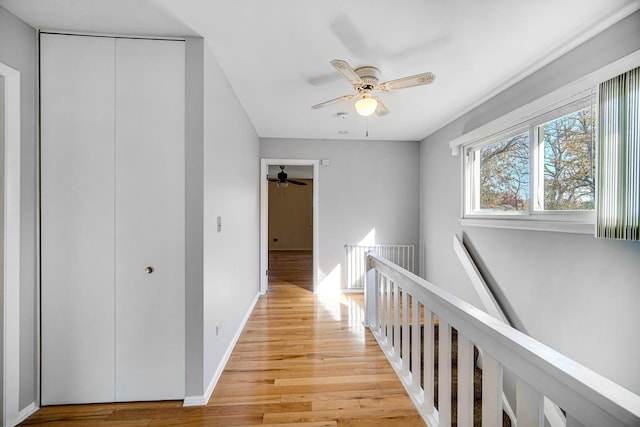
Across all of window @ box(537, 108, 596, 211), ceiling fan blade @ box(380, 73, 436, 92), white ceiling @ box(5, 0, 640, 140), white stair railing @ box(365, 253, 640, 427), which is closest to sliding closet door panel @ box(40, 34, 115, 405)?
white ceiling @ box(5, 0, 640, 140)

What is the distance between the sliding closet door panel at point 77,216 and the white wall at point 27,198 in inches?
Answer: 1.8

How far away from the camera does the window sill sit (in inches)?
69.0

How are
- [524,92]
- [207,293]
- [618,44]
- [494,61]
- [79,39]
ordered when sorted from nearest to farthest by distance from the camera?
[618,44] < [79,39] < [207,293] < [494,61] < [524,92]

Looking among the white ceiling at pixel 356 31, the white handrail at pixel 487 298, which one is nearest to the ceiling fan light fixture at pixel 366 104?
the white ceiling at pixel 356 31

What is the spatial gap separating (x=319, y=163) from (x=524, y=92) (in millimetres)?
2618

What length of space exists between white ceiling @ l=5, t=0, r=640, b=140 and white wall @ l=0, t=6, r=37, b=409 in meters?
0.16

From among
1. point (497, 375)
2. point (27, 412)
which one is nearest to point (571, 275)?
point (497, 375)

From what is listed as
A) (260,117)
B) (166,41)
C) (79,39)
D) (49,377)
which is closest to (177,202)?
(166,41)

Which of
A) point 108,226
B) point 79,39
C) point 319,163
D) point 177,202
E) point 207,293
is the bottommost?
point 207,293

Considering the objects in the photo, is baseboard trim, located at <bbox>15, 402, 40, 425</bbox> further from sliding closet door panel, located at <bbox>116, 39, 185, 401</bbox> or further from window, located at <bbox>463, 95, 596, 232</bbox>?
window, located at <bbox>463, 95, 596, 232</bbox>

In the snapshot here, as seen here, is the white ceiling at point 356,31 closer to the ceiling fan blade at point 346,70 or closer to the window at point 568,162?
the ceiling fan blade at point 346,70

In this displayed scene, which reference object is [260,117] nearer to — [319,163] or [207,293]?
[319,163]

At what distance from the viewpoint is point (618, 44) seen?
1573 mm

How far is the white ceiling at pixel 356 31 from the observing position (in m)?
1.48
